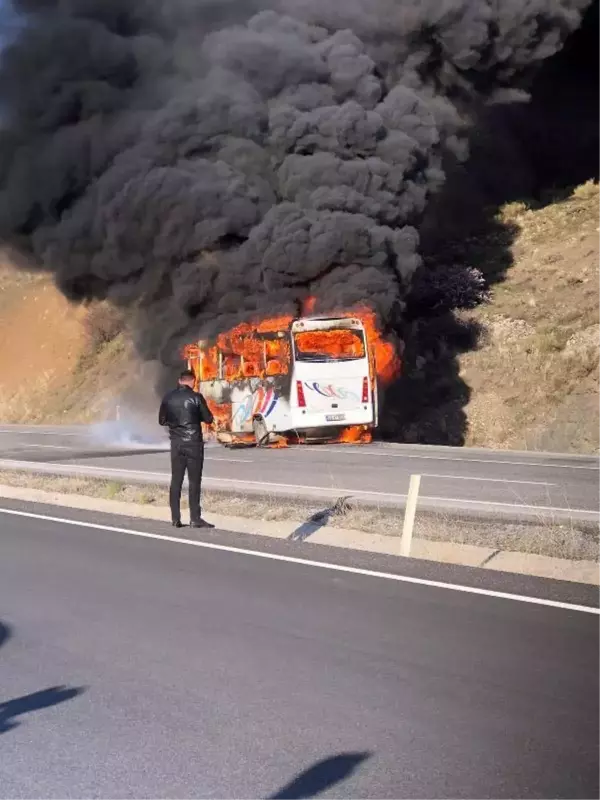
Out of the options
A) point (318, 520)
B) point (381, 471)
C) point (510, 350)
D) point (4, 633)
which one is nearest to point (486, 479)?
point (381, 471)

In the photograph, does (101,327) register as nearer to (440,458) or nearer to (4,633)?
(440,458)

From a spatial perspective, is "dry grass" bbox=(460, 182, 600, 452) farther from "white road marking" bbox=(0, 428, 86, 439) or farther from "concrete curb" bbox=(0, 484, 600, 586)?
"concrete curb" bbox=(0, 484, 600, 586)

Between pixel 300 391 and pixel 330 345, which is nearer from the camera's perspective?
pixel 300 391

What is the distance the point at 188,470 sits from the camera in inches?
441

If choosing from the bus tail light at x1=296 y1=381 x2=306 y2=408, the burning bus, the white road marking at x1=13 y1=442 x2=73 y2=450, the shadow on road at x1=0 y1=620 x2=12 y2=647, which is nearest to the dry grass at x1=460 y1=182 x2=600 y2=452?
the burning bus

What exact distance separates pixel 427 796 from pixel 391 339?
2486 cm

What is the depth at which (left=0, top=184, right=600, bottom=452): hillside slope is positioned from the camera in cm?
2862

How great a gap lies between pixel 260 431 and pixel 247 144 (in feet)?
36.1

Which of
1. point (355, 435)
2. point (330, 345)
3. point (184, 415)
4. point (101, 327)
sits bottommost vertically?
point (355, 435)

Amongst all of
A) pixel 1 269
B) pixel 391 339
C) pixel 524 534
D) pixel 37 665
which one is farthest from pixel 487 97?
pixel 1 269

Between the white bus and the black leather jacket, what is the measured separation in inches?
455

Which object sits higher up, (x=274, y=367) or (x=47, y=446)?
(x=274, y=367)

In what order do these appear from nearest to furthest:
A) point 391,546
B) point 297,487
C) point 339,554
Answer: point 339,554, point 391,546, point 297,487

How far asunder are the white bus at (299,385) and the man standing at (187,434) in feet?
37.9
